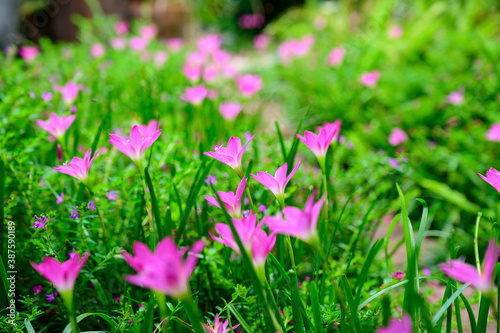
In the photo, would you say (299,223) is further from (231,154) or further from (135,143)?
(135,143)

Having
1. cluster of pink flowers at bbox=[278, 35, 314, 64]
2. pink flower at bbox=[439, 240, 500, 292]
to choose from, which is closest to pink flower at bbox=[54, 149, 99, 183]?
pink flower at bbox=[439, 240, 500, 292]

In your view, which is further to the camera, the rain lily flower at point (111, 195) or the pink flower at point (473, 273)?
the rain lily flower at point (111, 195)

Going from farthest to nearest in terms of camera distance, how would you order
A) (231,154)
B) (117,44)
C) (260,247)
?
(117,44)
(231,154)
(260,247)

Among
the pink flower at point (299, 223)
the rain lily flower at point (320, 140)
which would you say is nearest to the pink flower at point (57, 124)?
the rain lily flower at point (320, 140)

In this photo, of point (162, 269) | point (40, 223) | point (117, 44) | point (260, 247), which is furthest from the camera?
point (117, 44)

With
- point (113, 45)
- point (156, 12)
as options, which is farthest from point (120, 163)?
point (156, 12)

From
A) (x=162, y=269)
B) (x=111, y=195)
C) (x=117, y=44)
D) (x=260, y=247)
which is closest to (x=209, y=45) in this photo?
(x=117, y=44)

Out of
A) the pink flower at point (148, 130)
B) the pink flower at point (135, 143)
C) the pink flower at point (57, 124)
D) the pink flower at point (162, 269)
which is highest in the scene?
the pink flower at point (57, 124)

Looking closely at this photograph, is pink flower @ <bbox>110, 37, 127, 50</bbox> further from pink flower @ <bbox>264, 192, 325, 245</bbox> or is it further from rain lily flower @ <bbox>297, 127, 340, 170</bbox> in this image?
pink flower @ <bbox>264, 192, 325, 245</bbox>

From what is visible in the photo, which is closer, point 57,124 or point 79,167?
point 79,167

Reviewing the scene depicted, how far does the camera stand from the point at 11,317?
0.82 meters

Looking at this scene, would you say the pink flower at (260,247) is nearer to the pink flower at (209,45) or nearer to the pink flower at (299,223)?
the pink flower at (299,223)

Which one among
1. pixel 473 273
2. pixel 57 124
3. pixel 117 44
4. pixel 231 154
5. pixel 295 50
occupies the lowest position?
pixel 473 273

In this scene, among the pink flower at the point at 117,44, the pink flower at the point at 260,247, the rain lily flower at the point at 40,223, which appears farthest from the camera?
the pink flower at the point at 117,44
